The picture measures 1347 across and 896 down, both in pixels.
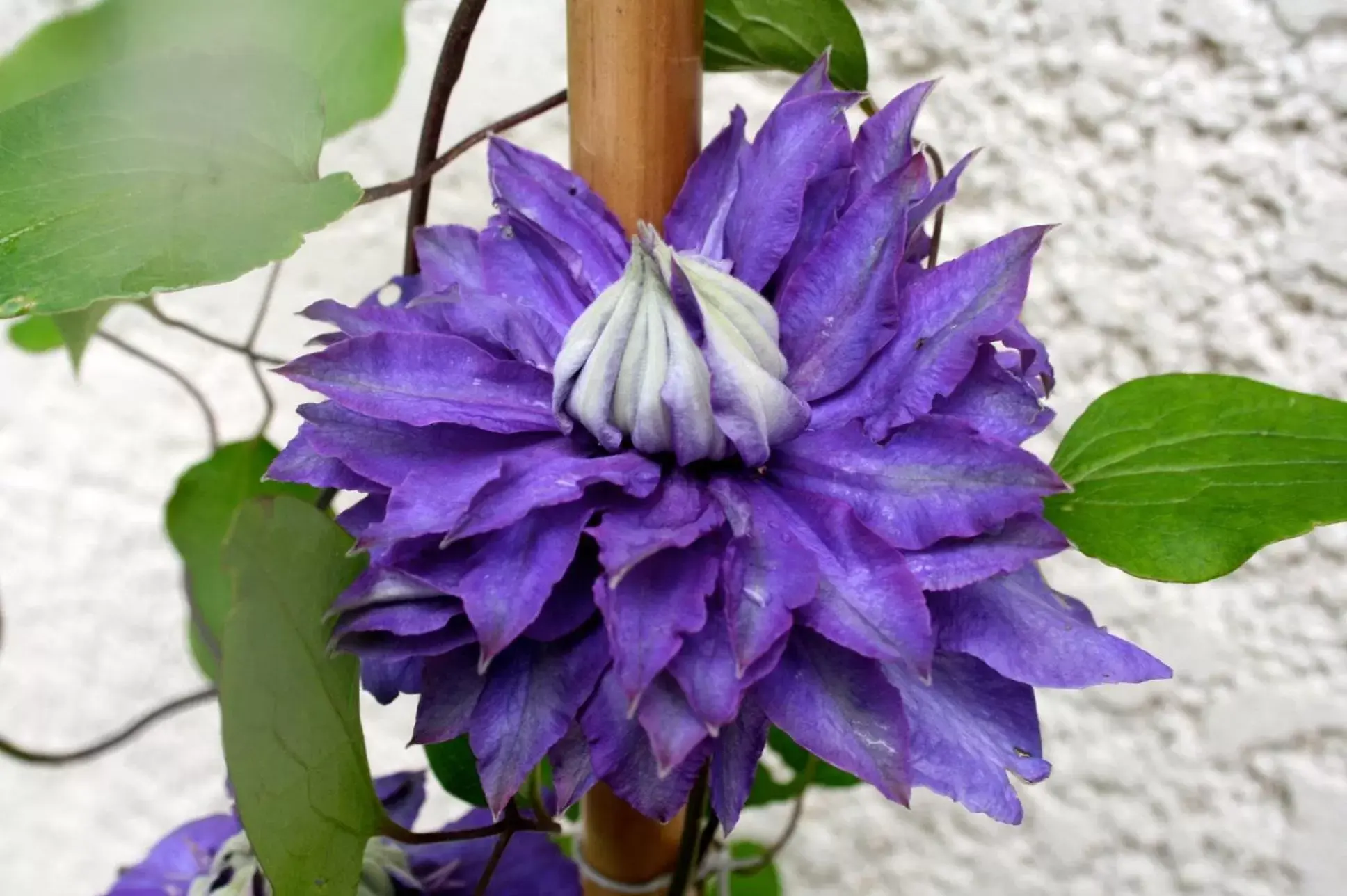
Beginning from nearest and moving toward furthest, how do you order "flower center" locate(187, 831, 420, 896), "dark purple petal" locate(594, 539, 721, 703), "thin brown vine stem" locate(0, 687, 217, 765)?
"dark purple petal" locate(594, 539, 721, 703) < "flower center" locate(187, 831, 420, 896) < "thin brown vine stem" locate(0, 687, 217, 765)

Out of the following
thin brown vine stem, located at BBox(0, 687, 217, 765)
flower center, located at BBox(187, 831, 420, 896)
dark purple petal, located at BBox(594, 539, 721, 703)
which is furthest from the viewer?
thin brown vine stem, located at BBox(0, 687, 217, 765)

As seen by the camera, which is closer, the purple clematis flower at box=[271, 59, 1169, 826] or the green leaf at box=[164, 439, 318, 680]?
the purple clematis flower at box=[271, 59, 1169, 826]

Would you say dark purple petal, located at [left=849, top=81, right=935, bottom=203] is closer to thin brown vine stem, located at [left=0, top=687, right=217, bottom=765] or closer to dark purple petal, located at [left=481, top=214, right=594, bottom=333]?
dark purple petal, located at [left=481, top=214, right=594, bottom=333]

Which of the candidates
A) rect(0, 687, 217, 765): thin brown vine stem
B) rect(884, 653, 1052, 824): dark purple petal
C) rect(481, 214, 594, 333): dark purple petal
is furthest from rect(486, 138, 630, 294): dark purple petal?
rect(0, 687, 217, 765): thin brown vine stem

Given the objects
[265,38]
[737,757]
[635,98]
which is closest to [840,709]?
[737,757]

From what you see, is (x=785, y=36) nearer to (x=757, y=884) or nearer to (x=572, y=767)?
(x=572, y=767)

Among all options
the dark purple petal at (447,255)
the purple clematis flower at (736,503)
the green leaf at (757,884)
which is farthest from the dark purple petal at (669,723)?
the green leaf at (757,884)

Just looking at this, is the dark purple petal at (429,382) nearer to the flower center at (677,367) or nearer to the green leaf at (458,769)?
the flower center at (677,367)

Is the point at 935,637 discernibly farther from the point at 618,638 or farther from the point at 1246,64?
the point at 1246,64
